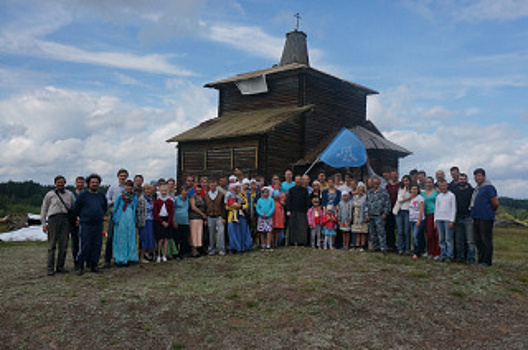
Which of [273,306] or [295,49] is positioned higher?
[295,49]

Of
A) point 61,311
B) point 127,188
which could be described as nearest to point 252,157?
point 127,188

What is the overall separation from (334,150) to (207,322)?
32.3ft

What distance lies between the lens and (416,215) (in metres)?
9.46

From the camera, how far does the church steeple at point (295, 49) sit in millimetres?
27531

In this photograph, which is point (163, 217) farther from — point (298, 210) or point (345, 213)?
point (345, 213)

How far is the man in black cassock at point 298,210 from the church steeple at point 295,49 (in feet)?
59.1

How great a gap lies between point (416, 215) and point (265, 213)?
11.4 ft

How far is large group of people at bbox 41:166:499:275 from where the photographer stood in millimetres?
8578

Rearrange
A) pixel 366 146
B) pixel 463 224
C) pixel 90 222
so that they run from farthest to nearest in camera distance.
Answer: pixel 366 146 < pixel 463 224 < pixel 90 222

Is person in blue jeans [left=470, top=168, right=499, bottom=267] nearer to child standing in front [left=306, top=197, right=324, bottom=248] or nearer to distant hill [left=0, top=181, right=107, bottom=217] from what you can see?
child standing in front [left=306, top=197, right=324, bottom=248]

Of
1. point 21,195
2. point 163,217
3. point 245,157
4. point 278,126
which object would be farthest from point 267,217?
point 21,195

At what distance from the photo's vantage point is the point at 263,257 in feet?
32.2

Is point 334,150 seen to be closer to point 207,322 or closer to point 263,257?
point 263,257

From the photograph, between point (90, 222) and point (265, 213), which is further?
point (265, 213)
